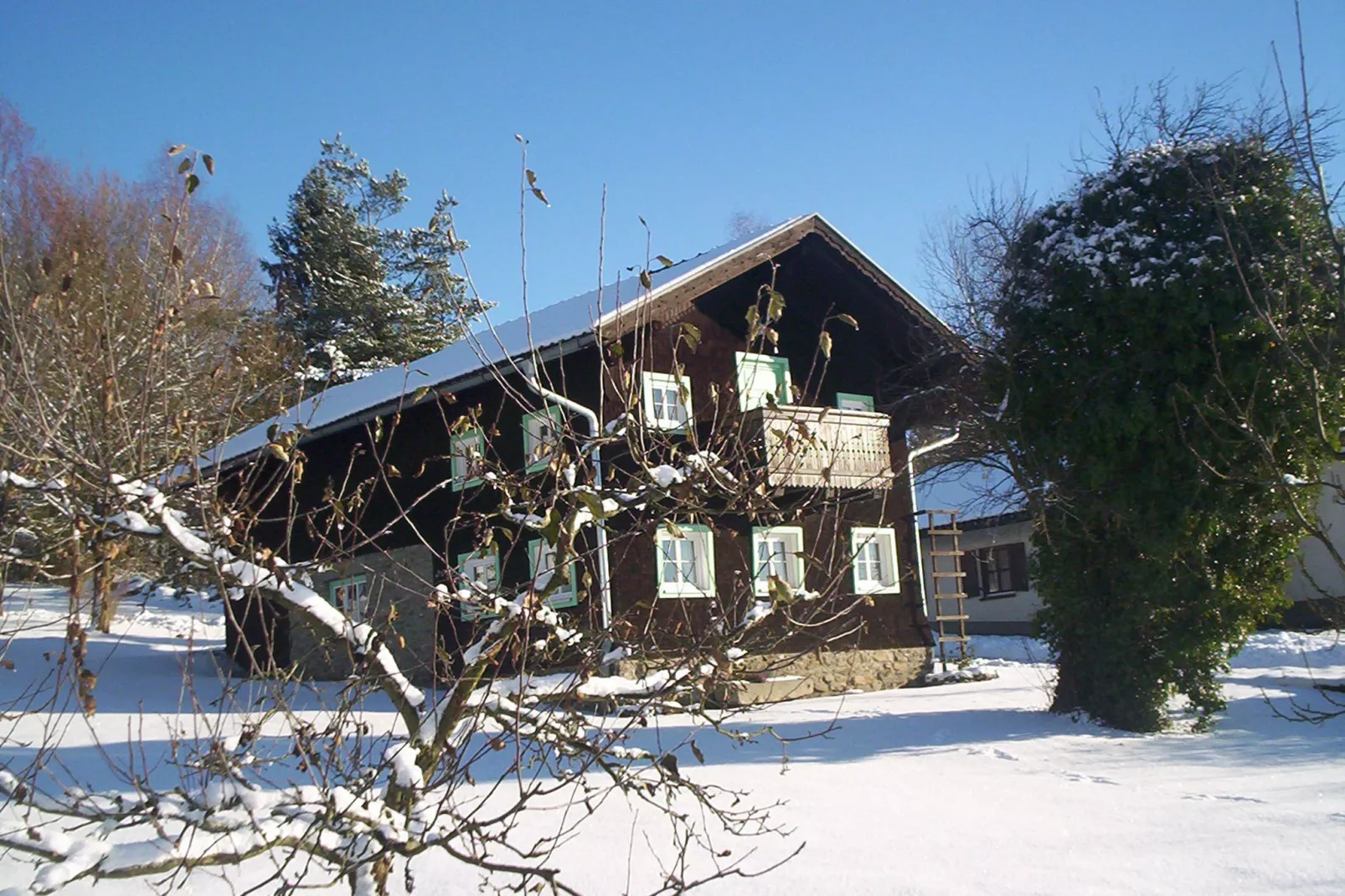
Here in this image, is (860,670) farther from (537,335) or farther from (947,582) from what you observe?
(947,582)

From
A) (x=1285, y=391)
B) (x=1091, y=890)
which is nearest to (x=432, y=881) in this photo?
(x=1091, y=890)

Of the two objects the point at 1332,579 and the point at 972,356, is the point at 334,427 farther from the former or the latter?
the point at 1332,579

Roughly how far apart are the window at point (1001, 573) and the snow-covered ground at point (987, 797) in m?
13.4

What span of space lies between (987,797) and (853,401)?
9766 mm

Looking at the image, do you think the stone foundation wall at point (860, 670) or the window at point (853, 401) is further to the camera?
the window at point (853, 401)

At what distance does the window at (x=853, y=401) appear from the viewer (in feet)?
56.1

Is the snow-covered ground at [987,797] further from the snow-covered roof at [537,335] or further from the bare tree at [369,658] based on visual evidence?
the snow-covered roof at [537,335]

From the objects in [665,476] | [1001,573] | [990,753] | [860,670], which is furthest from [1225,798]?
[1001,573]

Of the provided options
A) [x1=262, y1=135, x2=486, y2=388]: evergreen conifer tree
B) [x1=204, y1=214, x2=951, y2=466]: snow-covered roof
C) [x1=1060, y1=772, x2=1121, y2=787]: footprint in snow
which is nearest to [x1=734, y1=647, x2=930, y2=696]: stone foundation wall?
[x1=204, y1=214, x2=951, y2=466]: snow-covered roof

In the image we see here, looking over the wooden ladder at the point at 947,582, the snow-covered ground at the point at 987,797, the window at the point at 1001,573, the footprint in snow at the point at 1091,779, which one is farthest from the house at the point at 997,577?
the footprint in snow at the point at 1091,779

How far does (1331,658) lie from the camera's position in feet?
56.3

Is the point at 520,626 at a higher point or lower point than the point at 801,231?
lower

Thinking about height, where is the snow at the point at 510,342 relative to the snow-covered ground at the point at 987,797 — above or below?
above

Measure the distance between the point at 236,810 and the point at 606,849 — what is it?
326 centimetres
